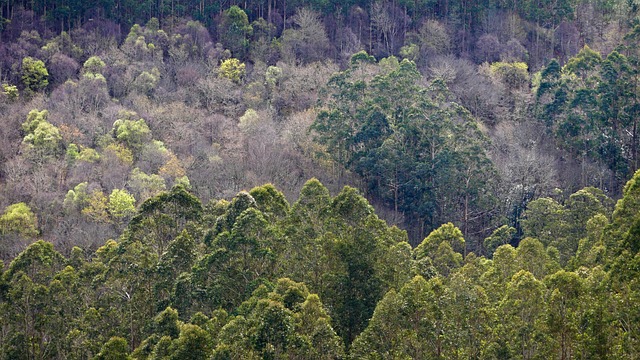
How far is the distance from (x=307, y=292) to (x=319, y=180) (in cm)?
2448

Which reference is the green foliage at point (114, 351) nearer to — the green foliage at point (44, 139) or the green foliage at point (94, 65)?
the green foliage at point (44, 139)

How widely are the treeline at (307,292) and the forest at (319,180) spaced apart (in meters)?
0.06

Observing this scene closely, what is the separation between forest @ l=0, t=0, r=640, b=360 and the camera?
24125mm

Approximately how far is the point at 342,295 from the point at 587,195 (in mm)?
12968

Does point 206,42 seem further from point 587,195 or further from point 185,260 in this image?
point 185,260

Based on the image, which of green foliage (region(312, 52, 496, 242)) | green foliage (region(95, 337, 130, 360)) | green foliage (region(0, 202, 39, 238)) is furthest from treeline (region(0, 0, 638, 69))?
green foliage (region(95, 337, 130, 360))

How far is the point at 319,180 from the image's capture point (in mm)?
49344

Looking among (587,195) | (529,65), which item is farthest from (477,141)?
(529,65)

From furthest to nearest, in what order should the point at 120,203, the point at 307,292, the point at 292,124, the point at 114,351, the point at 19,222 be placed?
the point at 292,124 < the point at 120,203 < the point at 19,222 < the point at 307,292 < the point at 114,351

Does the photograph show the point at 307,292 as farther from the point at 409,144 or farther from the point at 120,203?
the point at 409,144

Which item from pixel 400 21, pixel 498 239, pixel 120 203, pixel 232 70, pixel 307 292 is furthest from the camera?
pixel 400 21

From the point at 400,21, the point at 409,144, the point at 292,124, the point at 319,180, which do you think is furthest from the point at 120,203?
the point at 400,21

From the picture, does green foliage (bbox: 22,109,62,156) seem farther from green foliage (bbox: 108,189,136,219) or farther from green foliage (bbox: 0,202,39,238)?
green foliage (bbox: 108,189,136,219)

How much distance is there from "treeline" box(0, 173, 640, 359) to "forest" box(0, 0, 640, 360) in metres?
0.06
